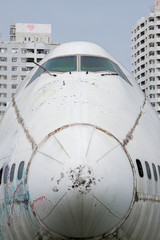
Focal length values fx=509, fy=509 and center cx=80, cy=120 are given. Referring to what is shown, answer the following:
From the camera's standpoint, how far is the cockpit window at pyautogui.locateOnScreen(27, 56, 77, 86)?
11.4 metres

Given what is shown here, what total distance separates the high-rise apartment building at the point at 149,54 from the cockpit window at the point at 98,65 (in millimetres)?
162971

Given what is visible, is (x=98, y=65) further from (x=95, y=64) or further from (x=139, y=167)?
(x=139, y=167)

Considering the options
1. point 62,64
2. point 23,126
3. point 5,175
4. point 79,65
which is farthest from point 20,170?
point 62,64

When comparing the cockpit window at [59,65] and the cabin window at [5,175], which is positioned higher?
the cockpit window at [59,65]

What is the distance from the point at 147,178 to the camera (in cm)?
882

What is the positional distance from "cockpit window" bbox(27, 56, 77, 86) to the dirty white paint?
76 centimetres

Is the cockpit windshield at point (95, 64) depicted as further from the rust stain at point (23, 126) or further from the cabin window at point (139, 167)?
the cabin window at point (139, 167)

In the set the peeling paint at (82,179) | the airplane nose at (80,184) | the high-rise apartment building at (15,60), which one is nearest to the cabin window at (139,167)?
the airplane nose at (80,184)

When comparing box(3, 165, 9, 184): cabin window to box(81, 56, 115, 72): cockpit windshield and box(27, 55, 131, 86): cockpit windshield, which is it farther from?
box(81, 56, 115, 72): cockpit windshield

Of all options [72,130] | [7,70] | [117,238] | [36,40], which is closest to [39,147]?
[72,130]

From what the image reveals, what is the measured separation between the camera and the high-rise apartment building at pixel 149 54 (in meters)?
176

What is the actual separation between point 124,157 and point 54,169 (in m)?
1.26

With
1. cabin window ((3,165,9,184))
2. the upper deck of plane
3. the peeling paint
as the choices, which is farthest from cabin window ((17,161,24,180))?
the upper deck of plane

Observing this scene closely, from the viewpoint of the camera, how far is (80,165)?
7711mm
